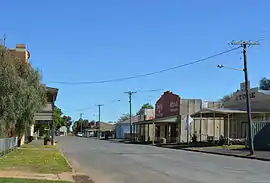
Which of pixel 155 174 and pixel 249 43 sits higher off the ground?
pixel 249 43

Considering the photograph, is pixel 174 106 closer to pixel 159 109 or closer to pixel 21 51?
pixel 159 109

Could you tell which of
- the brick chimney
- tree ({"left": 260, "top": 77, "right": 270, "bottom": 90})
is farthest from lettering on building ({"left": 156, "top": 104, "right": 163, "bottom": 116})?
the brick chimney

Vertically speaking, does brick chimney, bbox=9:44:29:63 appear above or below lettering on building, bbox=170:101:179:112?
above

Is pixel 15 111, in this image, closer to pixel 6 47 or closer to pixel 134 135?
pixel 6 47

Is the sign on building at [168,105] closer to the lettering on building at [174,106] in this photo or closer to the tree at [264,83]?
the lettering on building at [174,106]

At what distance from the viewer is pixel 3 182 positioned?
14.4 m

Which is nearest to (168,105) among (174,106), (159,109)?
(174,106)

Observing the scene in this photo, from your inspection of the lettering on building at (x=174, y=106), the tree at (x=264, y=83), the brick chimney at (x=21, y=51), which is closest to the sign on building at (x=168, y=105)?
the lettering on building at (x=174, y=106)

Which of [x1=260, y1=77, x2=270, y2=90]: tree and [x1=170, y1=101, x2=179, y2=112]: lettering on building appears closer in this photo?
[x1=170, y1=101, x2=179, y2=112]: lettering on building

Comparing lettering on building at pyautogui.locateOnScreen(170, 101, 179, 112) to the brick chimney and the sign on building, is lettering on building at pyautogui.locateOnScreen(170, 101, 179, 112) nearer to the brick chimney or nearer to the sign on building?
the sign on building

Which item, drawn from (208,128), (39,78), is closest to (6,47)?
(39,78)

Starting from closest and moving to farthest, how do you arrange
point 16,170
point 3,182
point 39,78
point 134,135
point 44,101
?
point 3,182, point 16,170, point 39,78, point 44,101, point 134,135

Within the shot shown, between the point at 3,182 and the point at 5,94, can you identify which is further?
the point at 5,94

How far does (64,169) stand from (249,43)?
21.8 metres
